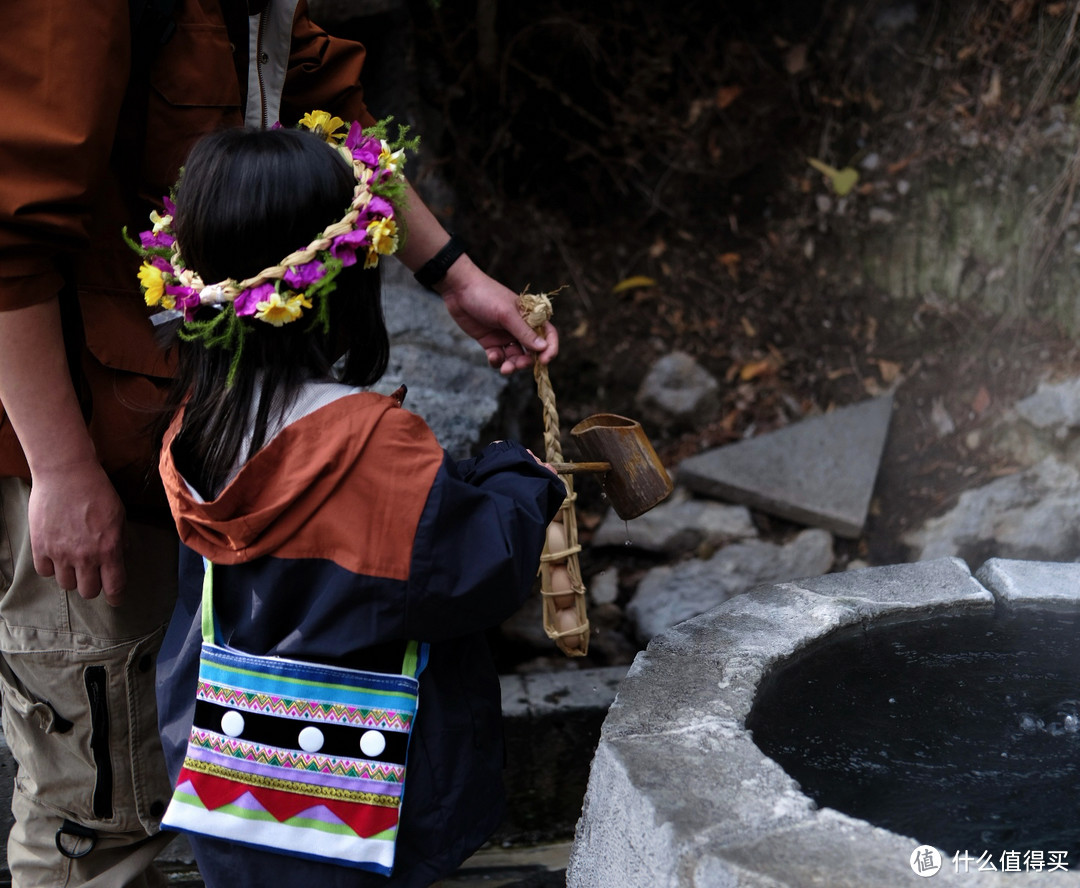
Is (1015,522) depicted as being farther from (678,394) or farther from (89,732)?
(89,732)

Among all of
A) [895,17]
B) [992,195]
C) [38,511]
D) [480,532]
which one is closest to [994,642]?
[480,532]

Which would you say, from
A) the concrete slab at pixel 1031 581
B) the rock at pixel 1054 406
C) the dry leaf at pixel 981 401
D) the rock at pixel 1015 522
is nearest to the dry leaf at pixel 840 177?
the dry leaf at pixel 981 401

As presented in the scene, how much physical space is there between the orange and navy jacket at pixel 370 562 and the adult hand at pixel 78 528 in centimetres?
13

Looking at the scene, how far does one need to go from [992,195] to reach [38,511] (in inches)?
149

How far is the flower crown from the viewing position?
1438 millimetres

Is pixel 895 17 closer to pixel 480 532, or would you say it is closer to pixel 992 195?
pixel 992 195

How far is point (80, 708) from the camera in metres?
1.74

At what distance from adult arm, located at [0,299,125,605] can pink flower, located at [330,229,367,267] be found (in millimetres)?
418

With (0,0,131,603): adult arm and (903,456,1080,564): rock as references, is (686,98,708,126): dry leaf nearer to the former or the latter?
(903,456,1080,564): rock

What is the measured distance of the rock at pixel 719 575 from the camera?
3430 millimetres

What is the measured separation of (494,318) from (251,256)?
0.64 metres

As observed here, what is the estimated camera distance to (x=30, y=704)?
5.64 ft

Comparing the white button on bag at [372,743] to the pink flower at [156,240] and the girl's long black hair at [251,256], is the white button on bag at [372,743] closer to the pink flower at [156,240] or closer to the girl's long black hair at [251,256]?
the girl's long black hair at [251,256]

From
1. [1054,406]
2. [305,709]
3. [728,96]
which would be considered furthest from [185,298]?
[728,96]
